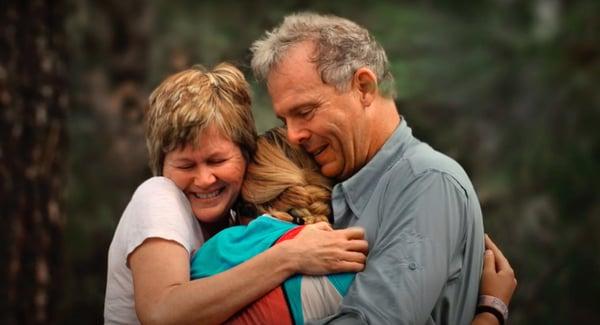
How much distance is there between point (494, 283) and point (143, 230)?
1.08 m

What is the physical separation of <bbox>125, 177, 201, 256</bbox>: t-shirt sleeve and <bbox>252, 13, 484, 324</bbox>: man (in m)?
0.42

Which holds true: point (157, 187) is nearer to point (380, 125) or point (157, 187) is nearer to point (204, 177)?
point (204, 177)

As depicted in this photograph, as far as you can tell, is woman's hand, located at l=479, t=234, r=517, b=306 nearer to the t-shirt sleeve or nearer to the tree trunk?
the t-shirt sleeve

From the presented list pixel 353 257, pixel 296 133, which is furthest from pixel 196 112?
pixel 353 257

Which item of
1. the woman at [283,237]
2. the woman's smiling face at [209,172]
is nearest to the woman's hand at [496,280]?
the woman at [283,237]

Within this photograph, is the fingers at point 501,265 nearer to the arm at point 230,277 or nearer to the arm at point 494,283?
the arm at point 494,283

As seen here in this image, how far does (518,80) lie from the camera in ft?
24.0

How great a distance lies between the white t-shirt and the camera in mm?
2875

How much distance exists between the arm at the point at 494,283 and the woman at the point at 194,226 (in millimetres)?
445

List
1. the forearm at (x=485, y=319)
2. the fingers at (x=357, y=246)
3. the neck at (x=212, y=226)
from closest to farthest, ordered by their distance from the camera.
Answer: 1. the fingers at (x=357, y=246)
2. the forearm at (x=485, y=319)
3. the neck at (x=212, y=226)

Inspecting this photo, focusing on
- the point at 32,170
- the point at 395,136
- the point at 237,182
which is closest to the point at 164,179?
the point at 237,182

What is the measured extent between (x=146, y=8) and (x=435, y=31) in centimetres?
210

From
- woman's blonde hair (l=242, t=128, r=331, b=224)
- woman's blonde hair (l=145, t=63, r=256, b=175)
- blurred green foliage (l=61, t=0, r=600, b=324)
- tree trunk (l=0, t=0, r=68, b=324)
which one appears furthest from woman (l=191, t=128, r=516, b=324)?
blurred green foliage (l=61, t=0, r=600, b=324)

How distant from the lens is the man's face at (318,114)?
9.92 feet
